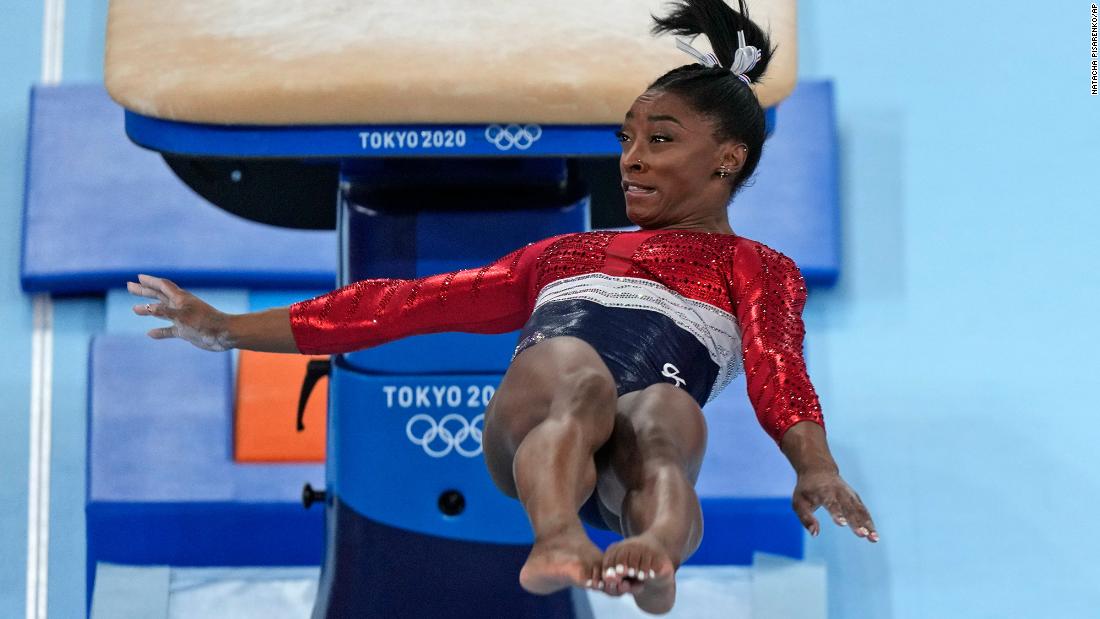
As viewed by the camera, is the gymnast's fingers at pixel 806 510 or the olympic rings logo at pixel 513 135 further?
the olympic rings logo at pixel 513 135

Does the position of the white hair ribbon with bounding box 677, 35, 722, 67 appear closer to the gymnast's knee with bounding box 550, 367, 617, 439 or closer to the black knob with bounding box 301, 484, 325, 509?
the gymnast's knee with bounding box 550, 367, 617, 439

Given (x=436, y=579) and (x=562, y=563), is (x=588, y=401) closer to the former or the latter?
(x=562, y=563)

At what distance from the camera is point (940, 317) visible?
11.1 ft

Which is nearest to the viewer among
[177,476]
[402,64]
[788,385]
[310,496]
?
[788,385]

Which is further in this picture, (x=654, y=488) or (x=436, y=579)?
(x=436, y=579)

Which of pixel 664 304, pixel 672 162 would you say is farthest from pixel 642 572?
pixel 672 162

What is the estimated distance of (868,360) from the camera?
334 cm

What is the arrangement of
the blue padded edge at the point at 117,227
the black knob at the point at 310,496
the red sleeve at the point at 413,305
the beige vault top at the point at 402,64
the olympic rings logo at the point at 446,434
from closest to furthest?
the red sleeve at the point at 413,305, the beige vault top at the point at 402,64, the olympic rings logo at the point at 446,434, the black knob at the point at 310,496, the blue padded edge at the point at 117,227

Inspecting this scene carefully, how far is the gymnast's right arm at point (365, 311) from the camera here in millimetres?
1899

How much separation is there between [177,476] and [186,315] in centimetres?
110

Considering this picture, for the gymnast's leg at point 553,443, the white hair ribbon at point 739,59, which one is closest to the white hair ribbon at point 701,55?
the white hair ribbon at point 739,59

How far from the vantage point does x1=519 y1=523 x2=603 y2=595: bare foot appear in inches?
54.8

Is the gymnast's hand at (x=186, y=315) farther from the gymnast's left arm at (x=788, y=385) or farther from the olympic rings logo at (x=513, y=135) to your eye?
the gymnast's left arm at (x=788, y=385)

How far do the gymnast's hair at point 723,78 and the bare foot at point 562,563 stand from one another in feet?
2.01
